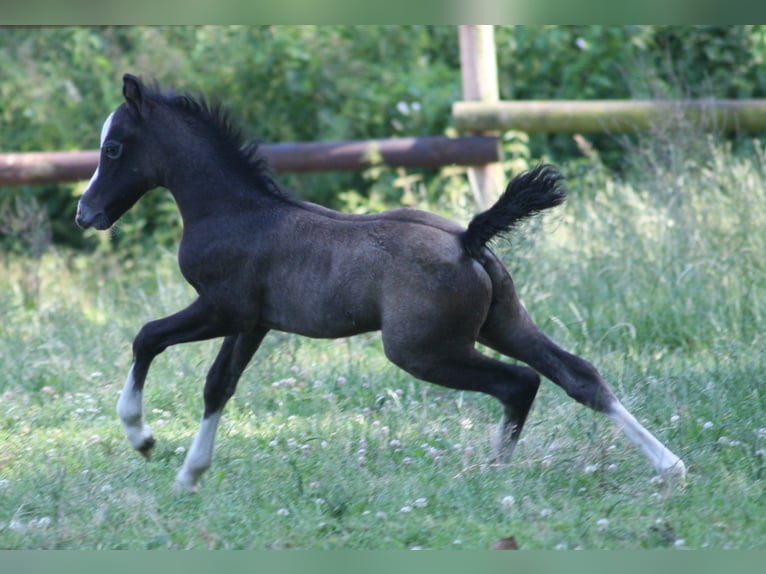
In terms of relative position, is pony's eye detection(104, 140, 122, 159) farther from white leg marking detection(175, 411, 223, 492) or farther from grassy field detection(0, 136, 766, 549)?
grassy field detection(0, 136, 766, 549)

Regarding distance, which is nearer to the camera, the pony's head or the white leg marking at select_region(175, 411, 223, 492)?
the white leg marking at select_region(175, 411, 223, 492)

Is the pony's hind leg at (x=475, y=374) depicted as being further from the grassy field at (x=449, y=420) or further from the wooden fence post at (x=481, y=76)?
the wooden fence post at (x=481, y=76)

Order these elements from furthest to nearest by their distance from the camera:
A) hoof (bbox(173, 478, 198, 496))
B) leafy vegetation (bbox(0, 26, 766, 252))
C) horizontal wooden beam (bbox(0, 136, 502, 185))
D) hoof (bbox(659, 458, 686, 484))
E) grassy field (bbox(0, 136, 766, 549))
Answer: leafy vegetation (bbox(0, 26, 766, 252)), horizontal wooden beam (bbox(0, 136, 502, 185)), hoof (bbox(173, 478, 198, 496)), hoof (bbox(659, 458, 686, 484)), grassy field (bbox(0, 136, 766, 549))

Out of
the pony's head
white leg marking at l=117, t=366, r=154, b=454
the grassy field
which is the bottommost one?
the grassy field

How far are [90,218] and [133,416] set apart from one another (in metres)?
0.92

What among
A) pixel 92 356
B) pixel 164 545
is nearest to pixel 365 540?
pixel 164 545

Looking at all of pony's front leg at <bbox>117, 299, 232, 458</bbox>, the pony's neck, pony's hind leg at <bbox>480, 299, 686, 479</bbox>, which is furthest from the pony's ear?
pony's hind leg at <bbox>480, 299, 686, 479</bbox>

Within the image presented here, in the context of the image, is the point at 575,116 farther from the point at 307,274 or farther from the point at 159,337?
the point at 159,337

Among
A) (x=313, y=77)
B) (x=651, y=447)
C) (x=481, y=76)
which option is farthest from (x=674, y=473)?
(x=313, y=77)

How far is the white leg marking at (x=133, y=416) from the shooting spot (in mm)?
4805

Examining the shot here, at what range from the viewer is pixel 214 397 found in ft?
16.2

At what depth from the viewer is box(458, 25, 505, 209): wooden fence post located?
9000mm

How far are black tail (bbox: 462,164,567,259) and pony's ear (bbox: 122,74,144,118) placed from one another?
162 cm

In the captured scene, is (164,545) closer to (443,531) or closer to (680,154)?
(443,531)
